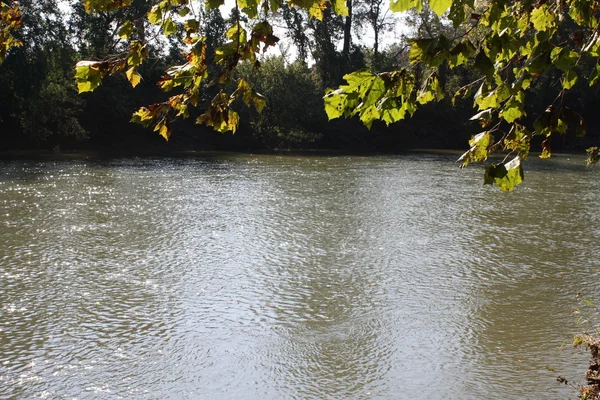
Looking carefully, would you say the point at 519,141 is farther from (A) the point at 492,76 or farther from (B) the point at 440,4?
(B) the point at 440,4

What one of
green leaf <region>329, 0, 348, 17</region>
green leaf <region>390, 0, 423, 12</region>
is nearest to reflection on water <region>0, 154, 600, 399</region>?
green leaf <region>329, 0, 348, 17</region>

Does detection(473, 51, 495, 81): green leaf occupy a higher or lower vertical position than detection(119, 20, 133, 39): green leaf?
lower

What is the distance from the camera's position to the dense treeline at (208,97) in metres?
27.2

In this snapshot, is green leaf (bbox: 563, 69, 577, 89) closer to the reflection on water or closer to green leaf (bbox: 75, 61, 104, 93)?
green leaf (bbox: 75, 61, 104, 93)

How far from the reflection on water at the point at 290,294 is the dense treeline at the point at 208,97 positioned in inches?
601

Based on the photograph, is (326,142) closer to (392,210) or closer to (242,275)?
(392,210)

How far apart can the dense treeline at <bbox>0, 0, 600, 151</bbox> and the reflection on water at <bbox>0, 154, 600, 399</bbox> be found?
1526 cm

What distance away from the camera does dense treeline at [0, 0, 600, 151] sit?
27.2 m

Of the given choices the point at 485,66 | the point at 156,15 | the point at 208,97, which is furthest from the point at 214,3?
the point at 208,97

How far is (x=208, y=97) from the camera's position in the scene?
31.7 metres

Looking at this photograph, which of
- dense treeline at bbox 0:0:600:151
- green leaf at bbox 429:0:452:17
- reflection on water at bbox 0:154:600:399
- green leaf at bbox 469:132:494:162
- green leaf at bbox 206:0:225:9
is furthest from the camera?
dense treeline at bbox 0:0:600:151

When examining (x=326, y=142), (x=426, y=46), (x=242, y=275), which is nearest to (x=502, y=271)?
(x=242, y=275)

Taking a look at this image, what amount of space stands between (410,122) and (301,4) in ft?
116

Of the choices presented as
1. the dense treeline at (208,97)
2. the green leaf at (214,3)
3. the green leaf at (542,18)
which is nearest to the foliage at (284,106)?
the dense treeline at (208,97)
